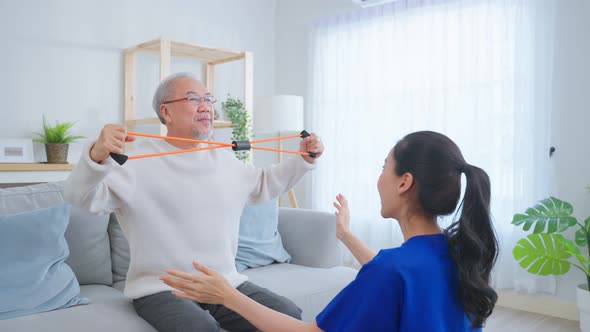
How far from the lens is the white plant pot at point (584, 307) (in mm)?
2840

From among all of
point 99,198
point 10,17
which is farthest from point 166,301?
point 10,17

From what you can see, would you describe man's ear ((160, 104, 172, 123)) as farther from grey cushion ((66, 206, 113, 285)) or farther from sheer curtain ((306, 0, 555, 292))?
sheer curtain ((306, 0, 555, 292))

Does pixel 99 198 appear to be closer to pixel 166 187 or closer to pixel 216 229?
pixel 166 187

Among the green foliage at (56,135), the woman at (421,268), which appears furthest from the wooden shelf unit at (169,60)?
the woman at (421,268)

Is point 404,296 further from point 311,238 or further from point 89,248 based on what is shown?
point 311,238

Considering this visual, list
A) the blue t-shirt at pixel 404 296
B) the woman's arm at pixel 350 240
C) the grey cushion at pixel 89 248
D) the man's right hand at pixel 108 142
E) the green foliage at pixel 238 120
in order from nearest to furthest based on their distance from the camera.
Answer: the blue t-shirt at pixel 404 296 < the man's right hand at pixel 108 142 < the woman's arm at pixel 350 240 < the grey cushion at pixel 89 248 < the green foliage at pixel 238 120

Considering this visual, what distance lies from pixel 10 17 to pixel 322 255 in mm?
2565

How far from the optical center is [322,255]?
2629 mm

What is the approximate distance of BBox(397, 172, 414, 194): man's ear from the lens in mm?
1105

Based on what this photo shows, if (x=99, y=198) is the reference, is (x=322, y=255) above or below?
below

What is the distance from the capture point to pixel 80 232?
2092 millimetres

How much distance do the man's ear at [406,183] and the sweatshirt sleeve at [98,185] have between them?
2.65 feet

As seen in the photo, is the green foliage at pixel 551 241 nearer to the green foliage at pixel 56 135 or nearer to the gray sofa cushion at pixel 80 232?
the gray sofa cushion at pixel 80 232

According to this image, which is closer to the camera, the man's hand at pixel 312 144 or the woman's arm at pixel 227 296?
the woman's arm at pixel 227 296
